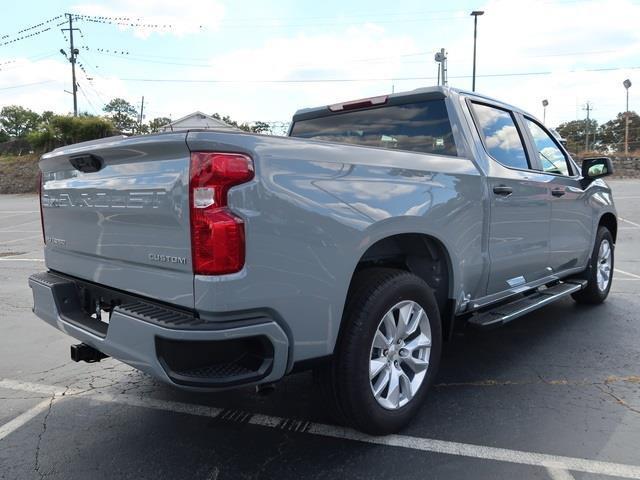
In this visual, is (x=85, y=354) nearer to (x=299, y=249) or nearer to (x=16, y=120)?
(x=299, y=249)

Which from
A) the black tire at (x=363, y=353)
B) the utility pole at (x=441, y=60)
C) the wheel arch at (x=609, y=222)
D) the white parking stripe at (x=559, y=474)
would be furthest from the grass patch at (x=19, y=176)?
the white parking stripe at (x=559, y=474)

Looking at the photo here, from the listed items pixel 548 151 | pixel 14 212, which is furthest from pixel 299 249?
pixel 14 212

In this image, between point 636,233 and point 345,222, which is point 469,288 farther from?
point 636,233

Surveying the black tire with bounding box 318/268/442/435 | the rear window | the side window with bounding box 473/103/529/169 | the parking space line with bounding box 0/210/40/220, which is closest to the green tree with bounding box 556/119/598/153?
the parking space line with bounding box 0/210/40/220

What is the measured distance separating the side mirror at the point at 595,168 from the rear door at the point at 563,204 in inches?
3.8

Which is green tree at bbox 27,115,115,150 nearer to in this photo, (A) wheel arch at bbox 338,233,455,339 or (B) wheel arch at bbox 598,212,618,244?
(B) wheel arch at bbox 598,212,618,244

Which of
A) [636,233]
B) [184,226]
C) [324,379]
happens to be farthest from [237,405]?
[636,233]

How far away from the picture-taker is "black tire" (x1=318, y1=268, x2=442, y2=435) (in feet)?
9.02

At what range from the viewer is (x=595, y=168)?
5.17 metres

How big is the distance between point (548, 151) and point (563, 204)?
22.0 inches

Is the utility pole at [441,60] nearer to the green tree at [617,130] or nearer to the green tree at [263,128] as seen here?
the green tree at [263,128]

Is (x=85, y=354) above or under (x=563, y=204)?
under

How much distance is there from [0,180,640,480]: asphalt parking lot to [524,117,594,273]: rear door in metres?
0.79

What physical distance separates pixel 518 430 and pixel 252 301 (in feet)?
6.03
